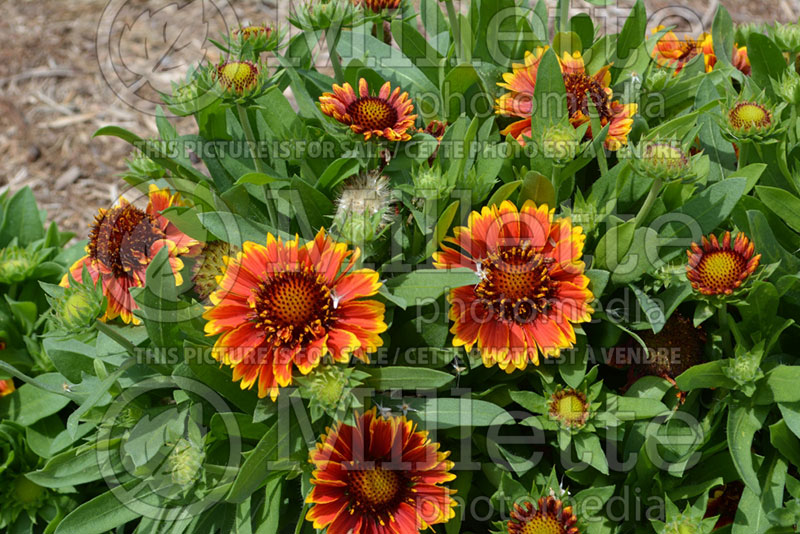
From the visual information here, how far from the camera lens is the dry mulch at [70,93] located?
3.59 m

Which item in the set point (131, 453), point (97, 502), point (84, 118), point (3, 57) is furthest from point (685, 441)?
point (3, 57)

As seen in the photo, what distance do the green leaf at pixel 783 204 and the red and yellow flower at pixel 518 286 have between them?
0.52m

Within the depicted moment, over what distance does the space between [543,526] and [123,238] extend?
129 cm

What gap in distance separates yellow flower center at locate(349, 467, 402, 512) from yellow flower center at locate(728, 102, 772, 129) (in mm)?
1194

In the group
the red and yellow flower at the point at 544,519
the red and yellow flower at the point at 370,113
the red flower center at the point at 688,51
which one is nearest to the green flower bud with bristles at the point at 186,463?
the red and yellow flower at the point at 544,519

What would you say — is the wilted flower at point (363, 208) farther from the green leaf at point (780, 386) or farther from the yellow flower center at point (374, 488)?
the green leaf at point (780, 386)

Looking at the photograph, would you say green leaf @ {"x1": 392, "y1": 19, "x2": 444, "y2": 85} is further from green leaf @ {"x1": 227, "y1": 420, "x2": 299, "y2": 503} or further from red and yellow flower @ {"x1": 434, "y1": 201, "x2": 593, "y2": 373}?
green leaf @ {"x1": 227, "y1": 420, "x2": 299, "y2": 503}

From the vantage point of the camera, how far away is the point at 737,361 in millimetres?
1686

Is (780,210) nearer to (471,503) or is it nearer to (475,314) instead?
(475,314)

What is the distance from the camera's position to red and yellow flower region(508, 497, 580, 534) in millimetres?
1631

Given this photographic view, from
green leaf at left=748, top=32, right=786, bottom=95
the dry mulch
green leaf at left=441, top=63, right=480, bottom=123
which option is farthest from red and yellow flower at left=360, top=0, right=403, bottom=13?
the dry mulch

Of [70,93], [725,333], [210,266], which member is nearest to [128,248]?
[210,266]

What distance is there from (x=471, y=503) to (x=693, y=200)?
0.96m

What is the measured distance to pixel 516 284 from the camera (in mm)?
1677
